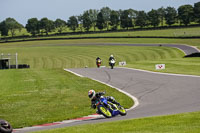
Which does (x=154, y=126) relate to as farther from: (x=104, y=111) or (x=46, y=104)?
(x=46, y=104)

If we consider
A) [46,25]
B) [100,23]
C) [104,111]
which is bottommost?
[104,111]

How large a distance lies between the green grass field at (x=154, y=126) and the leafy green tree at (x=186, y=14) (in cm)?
13761

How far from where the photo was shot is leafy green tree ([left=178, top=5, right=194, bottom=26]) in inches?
5674

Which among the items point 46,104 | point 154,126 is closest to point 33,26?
point 46,104

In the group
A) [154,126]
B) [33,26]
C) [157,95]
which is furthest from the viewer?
[33,26]

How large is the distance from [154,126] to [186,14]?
140m

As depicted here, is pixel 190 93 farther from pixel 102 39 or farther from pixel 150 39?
pixel 102 39

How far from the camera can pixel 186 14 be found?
472 ft

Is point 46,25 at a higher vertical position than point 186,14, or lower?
lower

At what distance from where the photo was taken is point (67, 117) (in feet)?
47.0

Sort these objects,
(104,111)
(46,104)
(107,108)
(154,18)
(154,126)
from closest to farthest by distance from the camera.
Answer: (154,126), (104,111), (107,108), (46,104), (154,18)

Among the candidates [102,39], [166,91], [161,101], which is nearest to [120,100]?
[161,101]

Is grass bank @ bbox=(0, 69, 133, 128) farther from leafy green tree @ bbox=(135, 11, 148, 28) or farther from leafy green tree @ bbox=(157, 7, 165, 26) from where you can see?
leafy green tree @ bbox=(157, 7, 165, 26)

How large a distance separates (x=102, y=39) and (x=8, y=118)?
8562 centimetres
